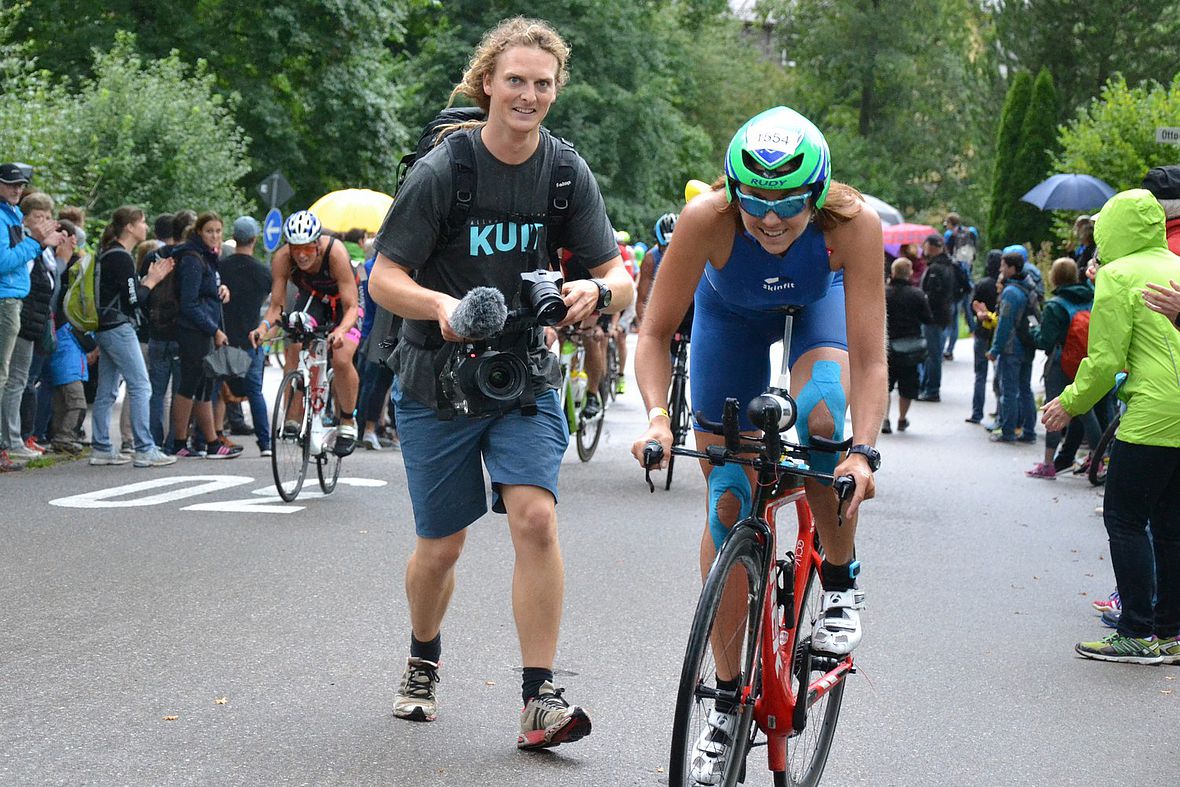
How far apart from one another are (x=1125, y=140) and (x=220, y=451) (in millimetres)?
13129

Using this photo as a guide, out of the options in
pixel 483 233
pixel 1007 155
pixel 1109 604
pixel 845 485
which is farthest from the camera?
pixel 1007 155

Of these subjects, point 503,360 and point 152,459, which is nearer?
point 503,360

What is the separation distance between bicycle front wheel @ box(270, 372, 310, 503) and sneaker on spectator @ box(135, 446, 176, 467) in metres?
2.50

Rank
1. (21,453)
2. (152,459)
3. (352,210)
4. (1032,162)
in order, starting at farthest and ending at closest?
(1032,162)
(352,210)
(152,459)
(21,453)

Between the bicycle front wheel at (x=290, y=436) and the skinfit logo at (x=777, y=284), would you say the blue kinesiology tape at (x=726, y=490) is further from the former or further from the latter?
the bicycle front wheel at (x=290, y=436)

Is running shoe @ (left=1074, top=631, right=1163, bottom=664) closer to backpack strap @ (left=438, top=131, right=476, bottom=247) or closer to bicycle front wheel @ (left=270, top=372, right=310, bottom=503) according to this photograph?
backpack strap @ (left=438, top=131, right=476, bottom=247)

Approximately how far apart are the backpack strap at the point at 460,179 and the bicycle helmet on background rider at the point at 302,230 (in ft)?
18.0

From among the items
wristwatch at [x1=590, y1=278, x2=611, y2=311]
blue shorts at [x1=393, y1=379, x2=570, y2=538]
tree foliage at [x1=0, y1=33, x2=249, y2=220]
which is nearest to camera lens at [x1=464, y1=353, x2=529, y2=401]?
blue shorts at [x1=393, y1=379, x2=570, y2=538]

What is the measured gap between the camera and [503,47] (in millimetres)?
4797

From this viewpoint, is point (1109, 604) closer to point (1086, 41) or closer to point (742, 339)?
point (742, 339)

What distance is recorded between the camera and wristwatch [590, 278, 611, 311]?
4806 mm

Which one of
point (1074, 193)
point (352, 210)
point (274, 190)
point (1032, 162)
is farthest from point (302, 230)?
point (1032, 162)

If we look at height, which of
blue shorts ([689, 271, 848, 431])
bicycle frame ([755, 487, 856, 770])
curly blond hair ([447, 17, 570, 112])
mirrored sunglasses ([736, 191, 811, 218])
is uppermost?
curly blond hair ([447, 17, 570, 112])

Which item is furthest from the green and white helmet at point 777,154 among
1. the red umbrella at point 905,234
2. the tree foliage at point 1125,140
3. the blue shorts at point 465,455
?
the red umbrella at point 905,234
